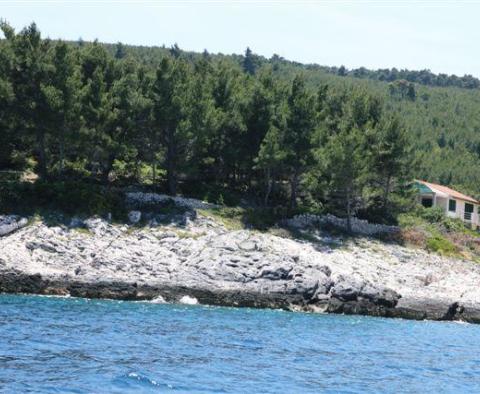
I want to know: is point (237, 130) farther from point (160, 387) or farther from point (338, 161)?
point (160, 387)

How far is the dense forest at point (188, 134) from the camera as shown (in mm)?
54219

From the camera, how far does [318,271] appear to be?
152 ft

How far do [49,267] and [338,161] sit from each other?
2210 cm

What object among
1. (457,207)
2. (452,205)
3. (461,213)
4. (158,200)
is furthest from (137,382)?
(461,213)

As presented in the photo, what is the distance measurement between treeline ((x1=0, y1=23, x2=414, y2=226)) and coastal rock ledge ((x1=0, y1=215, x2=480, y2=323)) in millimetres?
8434

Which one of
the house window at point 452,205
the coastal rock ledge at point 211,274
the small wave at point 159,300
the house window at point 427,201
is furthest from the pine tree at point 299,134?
the house window at point 452,205

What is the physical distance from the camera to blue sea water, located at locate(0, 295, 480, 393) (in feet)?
73.3

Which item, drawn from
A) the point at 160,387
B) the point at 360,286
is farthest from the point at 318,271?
the point at 160,387

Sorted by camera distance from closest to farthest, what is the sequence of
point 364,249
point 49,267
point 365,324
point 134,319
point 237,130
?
point 134,319 → point 365,324 → point 49,267 → point 364,249 → point 237,130

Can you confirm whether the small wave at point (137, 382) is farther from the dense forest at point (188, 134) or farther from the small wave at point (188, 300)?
the dense forest at point (188, 134)

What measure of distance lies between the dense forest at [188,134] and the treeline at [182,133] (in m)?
0.09

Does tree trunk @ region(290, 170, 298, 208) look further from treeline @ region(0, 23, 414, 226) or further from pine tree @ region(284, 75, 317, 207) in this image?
treeline @ region(0, 23, 414, 226)

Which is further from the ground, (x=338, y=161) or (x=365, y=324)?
(x=338, y=161)

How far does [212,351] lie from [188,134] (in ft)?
99.2
